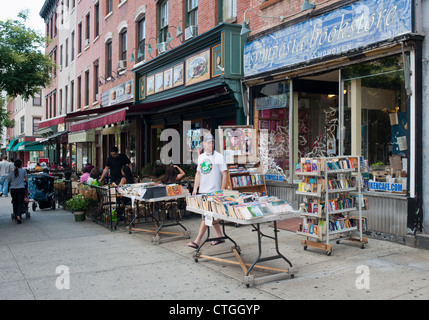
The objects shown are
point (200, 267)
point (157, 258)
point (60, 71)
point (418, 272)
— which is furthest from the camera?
point (60, 71)

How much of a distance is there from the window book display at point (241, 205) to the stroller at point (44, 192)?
8.56 meters

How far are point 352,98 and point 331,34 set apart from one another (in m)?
1.36

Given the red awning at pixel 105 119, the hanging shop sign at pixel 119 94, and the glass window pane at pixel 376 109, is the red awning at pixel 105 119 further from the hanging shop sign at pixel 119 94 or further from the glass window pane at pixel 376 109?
the glass window pane at pixel 376 109

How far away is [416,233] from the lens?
656 centimetres

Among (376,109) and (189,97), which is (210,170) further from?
(189,97)

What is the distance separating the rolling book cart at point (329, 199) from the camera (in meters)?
6.36

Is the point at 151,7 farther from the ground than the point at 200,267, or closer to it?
farther from the ground

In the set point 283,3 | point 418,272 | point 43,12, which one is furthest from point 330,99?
point 43,12

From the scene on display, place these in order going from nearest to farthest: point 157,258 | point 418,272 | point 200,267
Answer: point 418,272 < point 200,267 < point 157,258

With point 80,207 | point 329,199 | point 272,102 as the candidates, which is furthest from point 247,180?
point 80,207

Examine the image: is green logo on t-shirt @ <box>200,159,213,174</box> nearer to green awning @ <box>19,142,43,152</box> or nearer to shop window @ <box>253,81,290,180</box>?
shop window @ <box>253,81,290,180</box>
